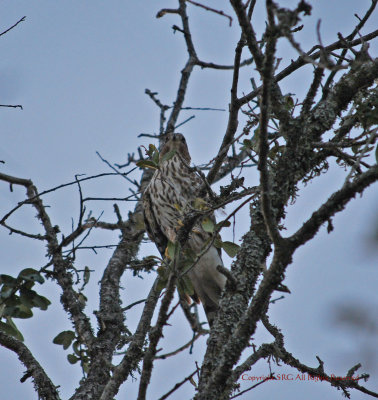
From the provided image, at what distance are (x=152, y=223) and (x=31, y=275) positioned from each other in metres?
2.29

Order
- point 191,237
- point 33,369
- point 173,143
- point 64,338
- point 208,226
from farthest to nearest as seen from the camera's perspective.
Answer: point 173,143 < point 191,237 < point 64,338 < point 33,369 < point 208,226

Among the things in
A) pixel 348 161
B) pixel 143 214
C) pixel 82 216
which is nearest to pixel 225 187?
pixel 348 161

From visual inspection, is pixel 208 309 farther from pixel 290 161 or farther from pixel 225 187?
pixel 290 161

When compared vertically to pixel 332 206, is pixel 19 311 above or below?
above

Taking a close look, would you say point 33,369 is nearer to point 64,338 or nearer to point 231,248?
point 64,338

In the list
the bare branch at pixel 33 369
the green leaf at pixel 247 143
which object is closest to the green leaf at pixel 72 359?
the bare branch at pixel 33 369

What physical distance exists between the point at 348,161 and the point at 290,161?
0.39m

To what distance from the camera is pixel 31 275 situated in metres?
3.13

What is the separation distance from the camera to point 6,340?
3158 millimetres

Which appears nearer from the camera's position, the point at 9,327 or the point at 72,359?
the point at 9,327

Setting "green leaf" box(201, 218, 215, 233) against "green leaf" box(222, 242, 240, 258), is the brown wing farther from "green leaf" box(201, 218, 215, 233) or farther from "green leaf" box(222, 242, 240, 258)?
"green leaf" box(201, 218, 215, 233)

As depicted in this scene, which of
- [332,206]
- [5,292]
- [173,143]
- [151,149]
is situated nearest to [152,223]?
[173,143]

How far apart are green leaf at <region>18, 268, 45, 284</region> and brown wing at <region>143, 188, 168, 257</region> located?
217 cm

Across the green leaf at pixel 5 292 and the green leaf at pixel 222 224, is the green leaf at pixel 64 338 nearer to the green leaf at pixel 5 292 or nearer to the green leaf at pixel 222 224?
the green leaf at pixel 5 292
